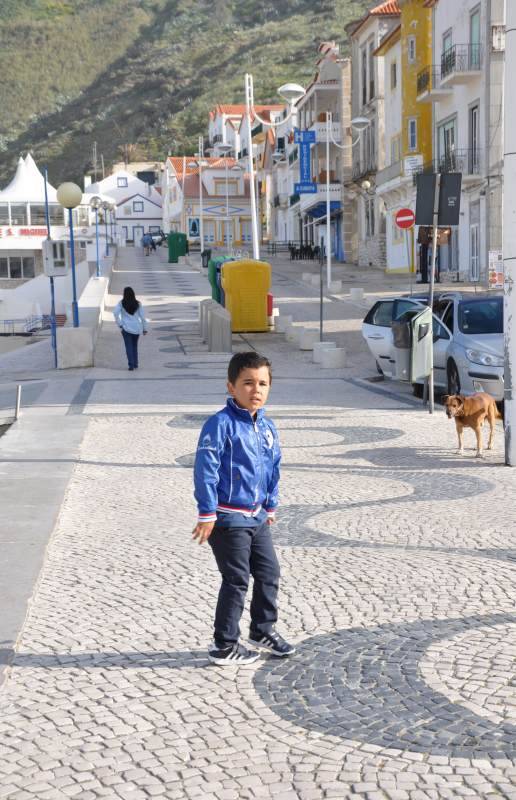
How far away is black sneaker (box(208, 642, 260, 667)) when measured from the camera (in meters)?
4.52

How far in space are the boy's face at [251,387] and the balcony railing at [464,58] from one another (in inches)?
1315

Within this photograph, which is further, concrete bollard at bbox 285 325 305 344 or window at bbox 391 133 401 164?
window at bbox 391 133 401 164

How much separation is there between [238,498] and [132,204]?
110 meters

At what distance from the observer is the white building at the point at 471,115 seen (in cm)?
3444

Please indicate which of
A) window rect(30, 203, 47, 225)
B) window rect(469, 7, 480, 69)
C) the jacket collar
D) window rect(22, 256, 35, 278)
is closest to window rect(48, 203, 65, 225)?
window rect(30, 203, 47, 225)

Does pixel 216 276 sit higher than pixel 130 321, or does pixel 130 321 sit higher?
pixel 216 276

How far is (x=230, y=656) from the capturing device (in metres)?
4.54

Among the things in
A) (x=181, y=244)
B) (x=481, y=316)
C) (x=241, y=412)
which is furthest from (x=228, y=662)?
(x=181, y=244)

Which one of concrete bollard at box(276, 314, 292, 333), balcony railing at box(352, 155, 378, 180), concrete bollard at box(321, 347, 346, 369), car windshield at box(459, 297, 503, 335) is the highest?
balcony railing at box(352, 155, 378, 180)

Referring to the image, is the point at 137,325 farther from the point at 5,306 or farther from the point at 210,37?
the point at 210,37

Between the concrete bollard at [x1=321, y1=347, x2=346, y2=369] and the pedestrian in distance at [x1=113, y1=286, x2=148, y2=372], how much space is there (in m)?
3.30

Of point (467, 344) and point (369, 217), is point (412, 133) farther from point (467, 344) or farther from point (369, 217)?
point (467, 344)

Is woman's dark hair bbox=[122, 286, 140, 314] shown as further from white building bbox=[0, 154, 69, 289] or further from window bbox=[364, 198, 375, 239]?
white building bbox=[0, 154, 69, 289]

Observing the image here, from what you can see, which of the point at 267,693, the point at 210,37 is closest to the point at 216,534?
the point at 267,693
